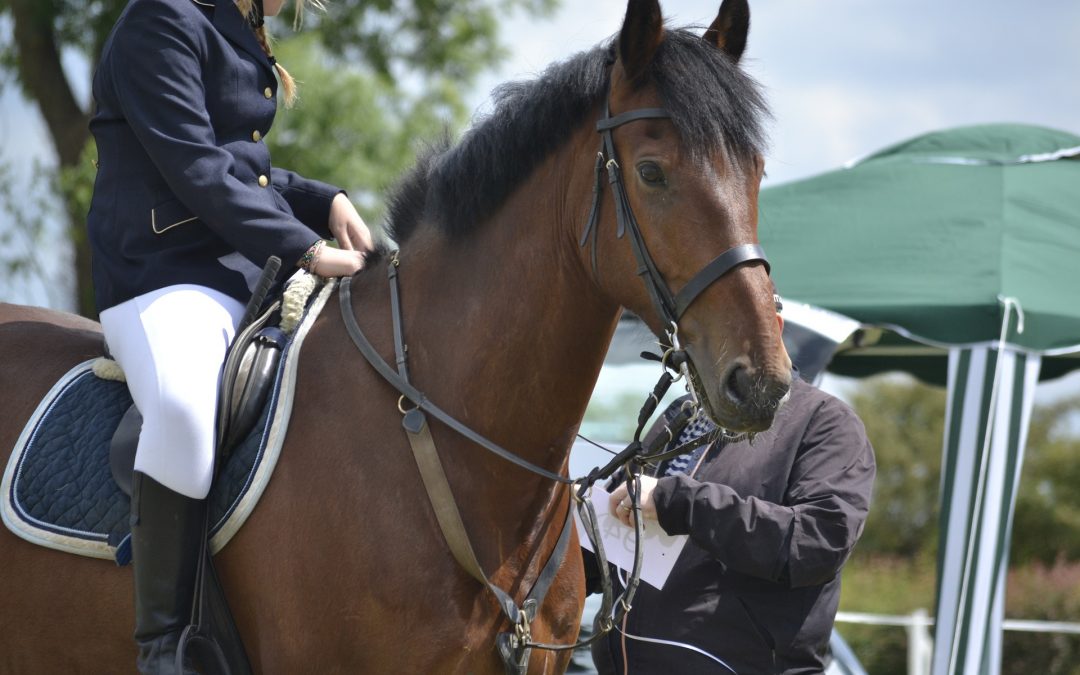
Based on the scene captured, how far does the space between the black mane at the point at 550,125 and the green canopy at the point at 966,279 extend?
3.98 m

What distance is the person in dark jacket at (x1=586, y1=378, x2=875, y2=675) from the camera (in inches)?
135

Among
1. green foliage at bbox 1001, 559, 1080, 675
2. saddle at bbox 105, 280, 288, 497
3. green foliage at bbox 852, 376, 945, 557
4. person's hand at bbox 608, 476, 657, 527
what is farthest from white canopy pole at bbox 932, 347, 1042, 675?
green foliage at bbox 852, 376, 945, 557

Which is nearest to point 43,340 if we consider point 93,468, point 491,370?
point 93,468

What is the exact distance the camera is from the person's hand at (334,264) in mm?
3074

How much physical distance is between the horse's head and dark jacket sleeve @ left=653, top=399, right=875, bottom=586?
95 cm

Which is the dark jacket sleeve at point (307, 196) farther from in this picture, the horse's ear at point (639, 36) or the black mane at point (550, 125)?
the horse's ear at point (639, 36)

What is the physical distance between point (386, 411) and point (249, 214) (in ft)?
2.05

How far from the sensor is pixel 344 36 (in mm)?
13680

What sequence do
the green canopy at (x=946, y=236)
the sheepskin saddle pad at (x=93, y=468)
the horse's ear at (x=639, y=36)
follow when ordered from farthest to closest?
the green canopy at (x=946, y=236) < the sheepskin saddle pad at (x=93, y=468) < the horse's ear at (x=639, y=36)

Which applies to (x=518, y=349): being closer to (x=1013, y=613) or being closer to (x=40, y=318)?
(x=40, y=318)

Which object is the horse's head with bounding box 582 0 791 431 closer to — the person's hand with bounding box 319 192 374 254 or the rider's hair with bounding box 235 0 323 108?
the person's hand with bounding box 319 192 374 254

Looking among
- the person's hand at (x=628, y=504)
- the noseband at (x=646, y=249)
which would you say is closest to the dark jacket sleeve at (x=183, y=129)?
the noseband at (x=646, y=249)

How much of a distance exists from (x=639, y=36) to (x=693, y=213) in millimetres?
482

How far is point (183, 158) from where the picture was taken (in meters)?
2.90
